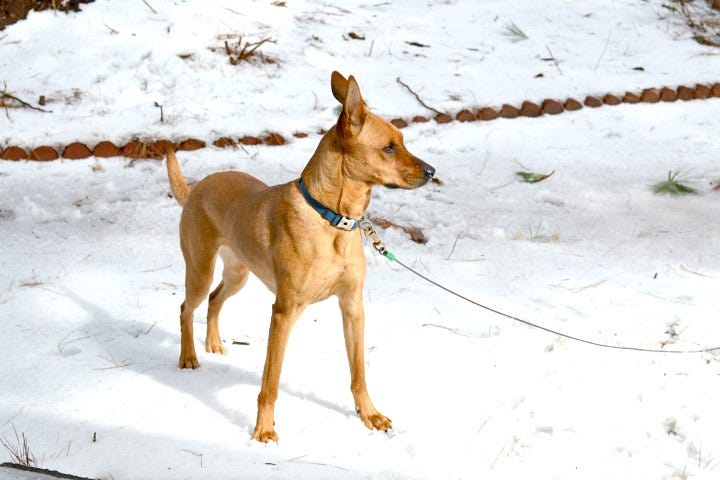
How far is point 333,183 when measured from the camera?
2982mm

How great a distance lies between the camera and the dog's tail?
3.80m

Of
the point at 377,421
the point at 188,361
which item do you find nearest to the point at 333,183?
the point at 377,421

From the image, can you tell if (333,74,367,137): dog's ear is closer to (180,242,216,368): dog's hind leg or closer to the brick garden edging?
(180,242,216,368): dog's hind leg

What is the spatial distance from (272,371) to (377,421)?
49cm

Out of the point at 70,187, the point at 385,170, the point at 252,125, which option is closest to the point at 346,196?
the point at 385,170

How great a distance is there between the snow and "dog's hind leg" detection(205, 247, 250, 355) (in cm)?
8

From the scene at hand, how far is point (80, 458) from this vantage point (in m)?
2.92

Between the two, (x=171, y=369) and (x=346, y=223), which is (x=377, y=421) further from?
(x=171, y=369)

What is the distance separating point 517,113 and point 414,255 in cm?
262

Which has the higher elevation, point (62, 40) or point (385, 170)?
point (385, 170)

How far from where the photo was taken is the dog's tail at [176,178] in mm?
3803

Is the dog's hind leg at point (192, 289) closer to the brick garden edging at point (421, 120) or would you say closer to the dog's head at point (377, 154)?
the dog's head at point (377, 154)

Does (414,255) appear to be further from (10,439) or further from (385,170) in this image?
(10,439)

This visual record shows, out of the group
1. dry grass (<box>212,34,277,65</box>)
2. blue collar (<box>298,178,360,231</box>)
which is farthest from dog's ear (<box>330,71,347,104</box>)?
dry grass (<box>212,34,277,65</box>)
